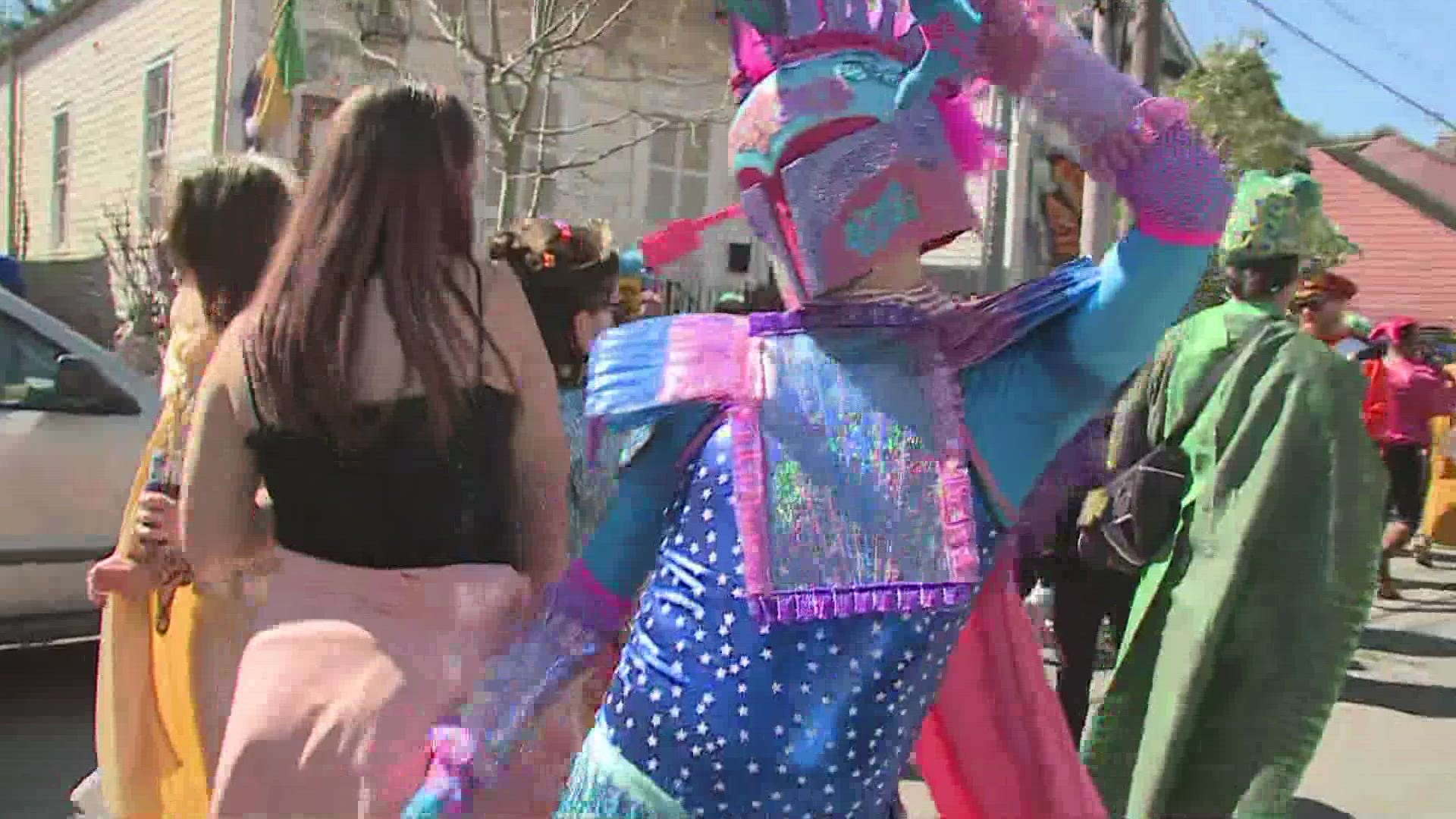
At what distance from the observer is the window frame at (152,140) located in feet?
43.3

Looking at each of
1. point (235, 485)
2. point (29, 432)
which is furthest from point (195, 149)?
point (235, 485)

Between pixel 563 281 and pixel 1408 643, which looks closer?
pixel 563 281

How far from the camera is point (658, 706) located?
158cm

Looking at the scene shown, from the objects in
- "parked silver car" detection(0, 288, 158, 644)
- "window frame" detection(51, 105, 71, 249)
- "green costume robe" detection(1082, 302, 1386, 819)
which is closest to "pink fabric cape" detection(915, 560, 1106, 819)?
"green costume robe" detection(1082, 302, 1386, 819)

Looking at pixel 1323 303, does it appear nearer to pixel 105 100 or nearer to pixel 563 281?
pixel 563 281

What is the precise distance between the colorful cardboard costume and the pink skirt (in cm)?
8

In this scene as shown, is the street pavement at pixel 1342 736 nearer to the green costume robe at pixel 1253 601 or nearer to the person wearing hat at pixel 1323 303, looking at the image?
the green costume robe at pixel 1253 601

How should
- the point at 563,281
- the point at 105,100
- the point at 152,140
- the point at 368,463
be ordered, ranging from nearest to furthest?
1. the point at 368,463
2. the point at 563,281
3. the point at 152,140
4. the point at 105,100

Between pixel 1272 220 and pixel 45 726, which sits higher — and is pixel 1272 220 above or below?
above

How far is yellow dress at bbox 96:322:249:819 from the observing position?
106 inches

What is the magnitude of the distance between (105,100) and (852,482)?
53.1ft

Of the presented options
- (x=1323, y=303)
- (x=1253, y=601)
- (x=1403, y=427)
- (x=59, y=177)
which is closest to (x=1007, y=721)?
(x=1253, y=601)

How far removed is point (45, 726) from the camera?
504 centimetres

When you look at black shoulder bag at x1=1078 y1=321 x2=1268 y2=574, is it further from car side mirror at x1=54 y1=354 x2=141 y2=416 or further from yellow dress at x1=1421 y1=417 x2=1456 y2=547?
yellow dress at x1=1421 y1=417 x2=1456 y2=547
